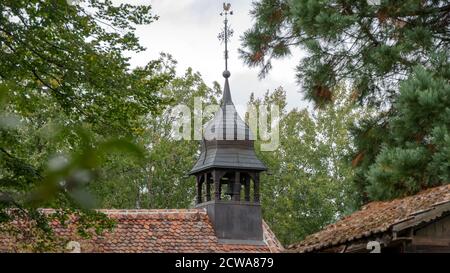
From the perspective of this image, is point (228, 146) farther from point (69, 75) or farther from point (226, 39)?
point (69, 75)

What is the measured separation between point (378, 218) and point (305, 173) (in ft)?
70.6

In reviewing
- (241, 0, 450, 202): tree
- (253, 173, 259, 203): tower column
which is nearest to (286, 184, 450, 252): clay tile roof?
(241, 0, 450, 202): tree

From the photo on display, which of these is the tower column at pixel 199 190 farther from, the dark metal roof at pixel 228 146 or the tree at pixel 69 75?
the tree at pixel 69 75

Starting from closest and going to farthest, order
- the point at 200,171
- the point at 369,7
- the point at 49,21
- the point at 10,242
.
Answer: the point at 49,21 < the point at 369,7 < the point at 10,242 < the point at 200,171

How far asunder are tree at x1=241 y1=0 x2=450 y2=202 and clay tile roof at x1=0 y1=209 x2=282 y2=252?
6528 millimetres

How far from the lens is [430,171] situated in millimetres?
12148

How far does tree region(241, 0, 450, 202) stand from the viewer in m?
13.0

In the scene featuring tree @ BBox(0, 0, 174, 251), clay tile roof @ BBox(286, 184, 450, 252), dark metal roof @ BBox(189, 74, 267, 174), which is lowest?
clay tile roof @ BBox(286, 184, 450, 252)

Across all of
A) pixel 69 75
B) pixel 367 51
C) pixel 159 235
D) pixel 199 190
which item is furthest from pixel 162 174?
pixel 69 75

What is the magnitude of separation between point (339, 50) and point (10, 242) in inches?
351

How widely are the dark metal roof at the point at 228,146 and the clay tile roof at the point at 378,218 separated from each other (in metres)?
10.1

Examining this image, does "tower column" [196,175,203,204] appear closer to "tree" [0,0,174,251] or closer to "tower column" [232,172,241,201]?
"tower column" [232,172,241,201]

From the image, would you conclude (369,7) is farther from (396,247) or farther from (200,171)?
(200,171)

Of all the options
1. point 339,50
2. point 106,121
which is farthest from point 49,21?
point 339,50
